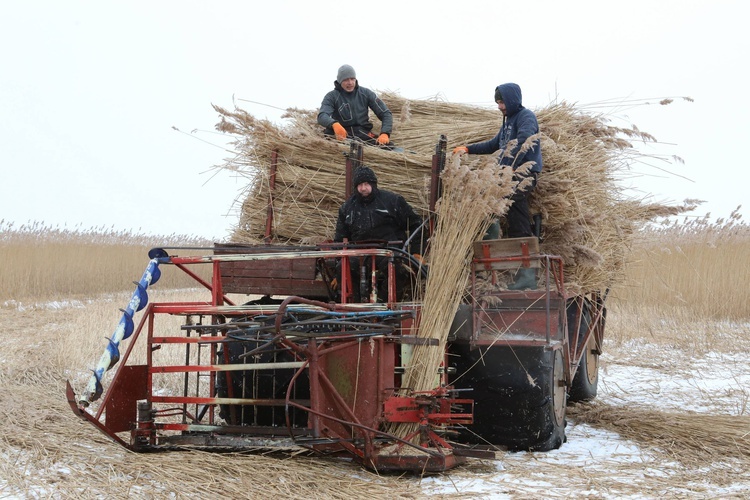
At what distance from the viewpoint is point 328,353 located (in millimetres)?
4742

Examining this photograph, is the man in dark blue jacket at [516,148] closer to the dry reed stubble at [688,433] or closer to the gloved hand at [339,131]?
the gloved hand at [339,131]

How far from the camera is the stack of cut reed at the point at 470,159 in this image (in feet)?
20.5

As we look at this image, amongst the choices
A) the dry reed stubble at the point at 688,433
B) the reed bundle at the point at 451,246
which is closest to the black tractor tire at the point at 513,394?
the reed bundle at the point at 451,246

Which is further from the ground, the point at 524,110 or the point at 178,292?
the point at 524,110

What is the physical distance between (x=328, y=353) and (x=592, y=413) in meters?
3.14

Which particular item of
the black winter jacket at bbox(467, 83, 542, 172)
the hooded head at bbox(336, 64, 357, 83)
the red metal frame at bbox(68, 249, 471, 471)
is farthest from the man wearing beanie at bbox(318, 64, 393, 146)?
the red metal frame at bbox(68, 249, 471, 471)

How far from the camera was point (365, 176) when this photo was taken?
6.07 m

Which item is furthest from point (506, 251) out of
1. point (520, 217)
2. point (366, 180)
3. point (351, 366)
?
point (351, 366)

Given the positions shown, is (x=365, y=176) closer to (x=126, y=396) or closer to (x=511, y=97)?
(x=511, y=97)

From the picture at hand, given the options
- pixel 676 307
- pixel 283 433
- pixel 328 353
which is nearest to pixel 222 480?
pixel 283 433

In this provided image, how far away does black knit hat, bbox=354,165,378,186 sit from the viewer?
6.07 m

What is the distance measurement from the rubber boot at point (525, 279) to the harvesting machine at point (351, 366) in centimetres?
15

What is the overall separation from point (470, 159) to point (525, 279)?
4.11 ft

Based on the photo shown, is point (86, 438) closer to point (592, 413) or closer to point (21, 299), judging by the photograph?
point (592, 413)
